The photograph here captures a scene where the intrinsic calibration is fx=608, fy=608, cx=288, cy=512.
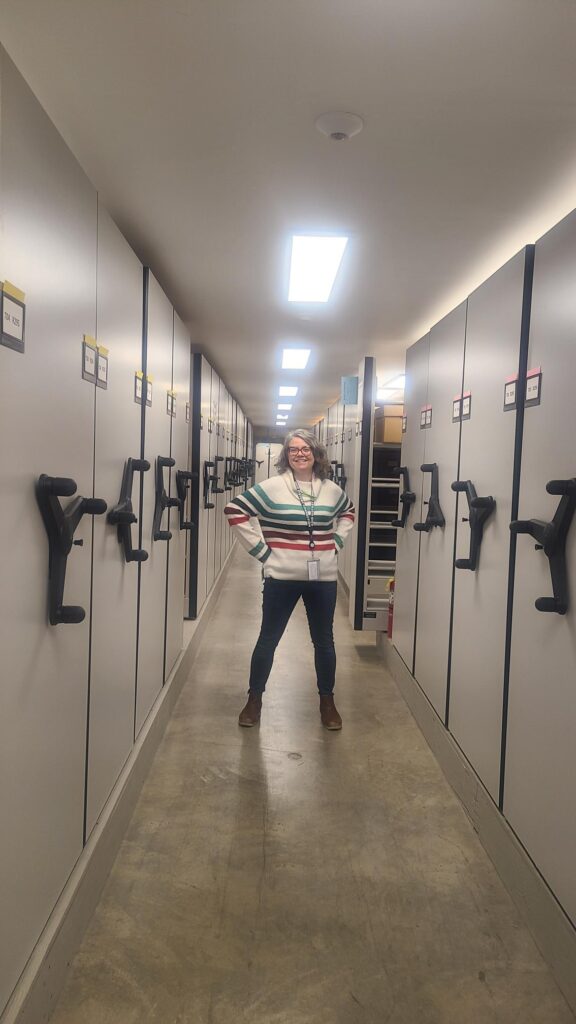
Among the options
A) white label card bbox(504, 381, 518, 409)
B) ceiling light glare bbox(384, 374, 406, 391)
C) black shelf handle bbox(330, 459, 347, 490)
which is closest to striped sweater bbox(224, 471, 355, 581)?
white label card bbox(504, 381, 518, 409)

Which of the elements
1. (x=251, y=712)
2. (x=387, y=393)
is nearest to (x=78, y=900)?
(x=251, y=712)

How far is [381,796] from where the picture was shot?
246cm

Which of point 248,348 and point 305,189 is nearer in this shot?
point 305,189

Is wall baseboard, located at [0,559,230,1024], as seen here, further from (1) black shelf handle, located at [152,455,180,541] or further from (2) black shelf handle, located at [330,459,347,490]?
(2) black shelf handle, located at [330,459,347,490]

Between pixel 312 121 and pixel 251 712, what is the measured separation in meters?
2.56

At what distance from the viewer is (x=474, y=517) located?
7.37ft

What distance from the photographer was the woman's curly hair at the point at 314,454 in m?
3.14

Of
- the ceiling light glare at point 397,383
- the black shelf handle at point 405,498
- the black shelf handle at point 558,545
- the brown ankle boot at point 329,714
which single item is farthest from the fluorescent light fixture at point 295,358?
the black shelf handle at point 558,545

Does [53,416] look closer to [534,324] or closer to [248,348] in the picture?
[534,324]

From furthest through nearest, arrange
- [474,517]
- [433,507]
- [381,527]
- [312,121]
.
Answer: [381,527] < [433,507] < [474,517] < [312,121]

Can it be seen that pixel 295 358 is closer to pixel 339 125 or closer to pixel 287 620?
pixel 287 620

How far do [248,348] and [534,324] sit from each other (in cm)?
331

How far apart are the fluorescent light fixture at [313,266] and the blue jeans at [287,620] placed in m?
1.55

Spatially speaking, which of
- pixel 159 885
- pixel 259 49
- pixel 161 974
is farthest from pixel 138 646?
pixel 259 49
